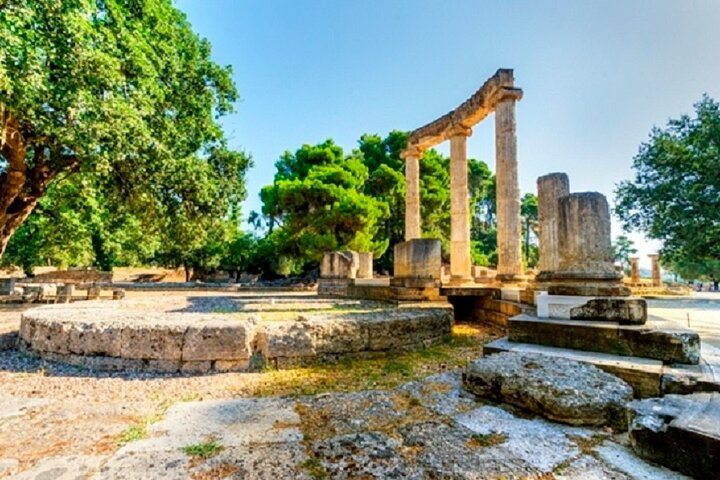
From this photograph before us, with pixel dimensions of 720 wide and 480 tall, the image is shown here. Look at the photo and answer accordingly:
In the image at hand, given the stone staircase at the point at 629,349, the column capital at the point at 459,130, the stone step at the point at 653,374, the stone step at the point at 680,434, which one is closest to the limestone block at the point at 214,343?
the stone staircase at the point at 629,349

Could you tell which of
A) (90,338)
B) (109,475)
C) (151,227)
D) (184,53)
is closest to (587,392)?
(109,475)

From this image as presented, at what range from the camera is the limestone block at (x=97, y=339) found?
409 cm

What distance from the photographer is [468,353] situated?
480cm

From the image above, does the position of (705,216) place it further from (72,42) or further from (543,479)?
(72,42)

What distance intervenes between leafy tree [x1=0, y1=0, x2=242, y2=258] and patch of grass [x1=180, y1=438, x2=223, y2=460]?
18.5 feet

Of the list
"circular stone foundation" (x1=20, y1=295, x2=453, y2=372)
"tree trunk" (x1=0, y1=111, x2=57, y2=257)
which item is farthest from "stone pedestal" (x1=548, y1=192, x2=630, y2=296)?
"tree trunk" (x1=0, y1=111, x2=57, y2=257)

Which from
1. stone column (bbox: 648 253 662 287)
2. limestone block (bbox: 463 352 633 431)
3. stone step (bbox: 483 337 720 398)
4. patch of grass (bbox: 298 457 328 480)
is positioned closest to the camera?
patch of grass (bbox: 298 457 328 480)

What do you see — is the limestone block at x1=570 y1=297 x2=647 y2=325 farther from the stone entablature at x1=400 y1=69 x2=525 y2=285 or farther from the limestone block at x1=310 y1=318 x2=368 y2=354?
the stone entablature at x1=400 y1=69 x2=525 y2=285

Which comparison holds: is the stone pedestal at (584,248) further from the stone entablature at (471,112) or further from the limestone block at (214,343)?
the stone entablature at (471,112)

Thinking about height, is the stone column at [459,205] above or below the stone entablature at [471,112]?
below

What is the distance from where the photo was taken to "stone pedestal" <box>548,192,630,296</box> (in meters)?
4.28

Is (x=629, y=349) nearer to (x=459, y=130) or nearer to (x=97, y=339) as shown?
(x=97, y=339)

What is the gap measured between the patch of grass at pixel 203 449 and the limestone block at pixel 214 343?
6.23ft

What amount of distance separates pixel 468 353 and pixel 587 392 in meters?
2.45
